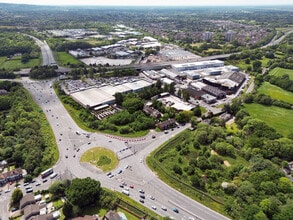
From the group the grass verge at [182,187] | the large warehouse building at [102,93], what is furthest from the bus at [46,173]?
the large warehouse building at [102,93]

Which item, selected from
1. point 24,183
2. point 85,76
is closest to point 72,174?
point 24,183

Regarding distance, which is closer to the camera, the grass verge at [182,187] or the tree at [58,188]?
the grass verge at [182,187]

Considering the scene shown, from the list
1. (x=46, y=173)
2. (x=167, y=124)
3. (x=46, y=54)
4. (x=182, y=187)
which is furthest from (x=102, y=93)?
(x=46, y=54)

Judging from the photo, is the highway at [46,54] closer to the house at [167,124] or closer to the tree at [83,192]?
the house at [167,124]

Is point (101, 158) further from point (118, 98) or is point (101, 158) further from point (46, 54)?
point (46, 54)

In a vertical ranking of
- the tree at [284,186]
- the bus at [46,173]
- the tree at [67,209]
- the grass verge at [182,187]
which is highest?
the tree at [284,186]

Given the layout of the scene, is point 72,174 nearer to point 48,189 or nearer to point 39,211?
point 48,189
